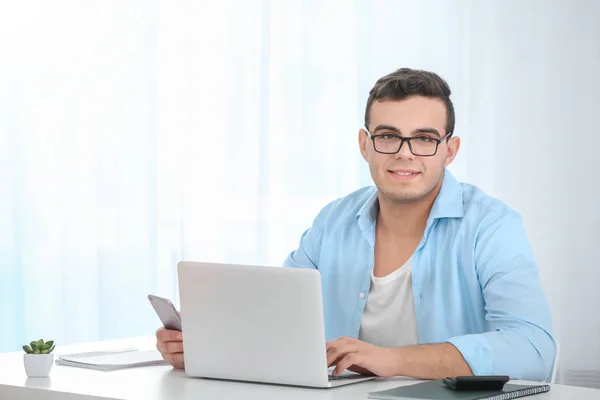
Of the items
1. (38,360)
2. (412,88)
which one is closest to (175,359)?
(38,360)

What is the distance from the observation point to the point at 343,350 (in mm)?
1861

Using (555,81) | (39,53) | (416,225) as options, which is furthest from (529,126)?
(39,53)

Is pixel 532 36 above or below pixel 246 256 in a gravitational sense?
above

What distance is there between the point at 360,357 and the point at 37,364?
2.23 feet

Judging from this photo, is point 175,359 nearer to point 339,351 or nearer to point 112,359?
point 112,359

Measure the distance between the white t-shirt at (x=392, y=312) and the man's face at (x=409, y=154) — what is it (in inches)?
7.9

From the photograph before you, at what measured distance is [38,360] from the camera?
195 cm

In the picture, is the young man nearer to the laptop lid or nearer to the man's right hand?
the man's right hand

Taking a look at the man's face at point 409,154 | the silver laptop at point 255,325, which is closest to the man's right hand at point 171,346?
the silver laptop at point 255,325

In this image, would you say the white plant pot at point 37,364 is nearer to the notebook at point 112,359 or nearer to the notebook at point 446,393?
the notebook at point 112,359

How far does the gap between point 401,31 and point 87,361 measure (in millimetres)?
2637

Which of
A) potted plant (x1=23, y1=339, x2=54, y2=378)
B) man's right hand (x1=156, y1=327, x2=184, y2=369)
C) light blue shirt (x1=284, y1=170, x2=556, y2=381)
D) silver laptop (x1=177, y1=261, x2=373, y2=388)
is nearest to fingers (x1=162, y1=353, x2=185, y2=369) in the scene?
man's right hand (x1=156, y1=327, x2=184, y2=369)

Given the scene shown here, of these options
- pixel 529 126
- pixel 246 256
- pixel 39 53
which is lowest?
pixel 246 256

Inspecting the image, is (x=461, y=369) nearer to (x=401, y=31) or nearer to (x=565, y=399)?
(x=565, y=399)
